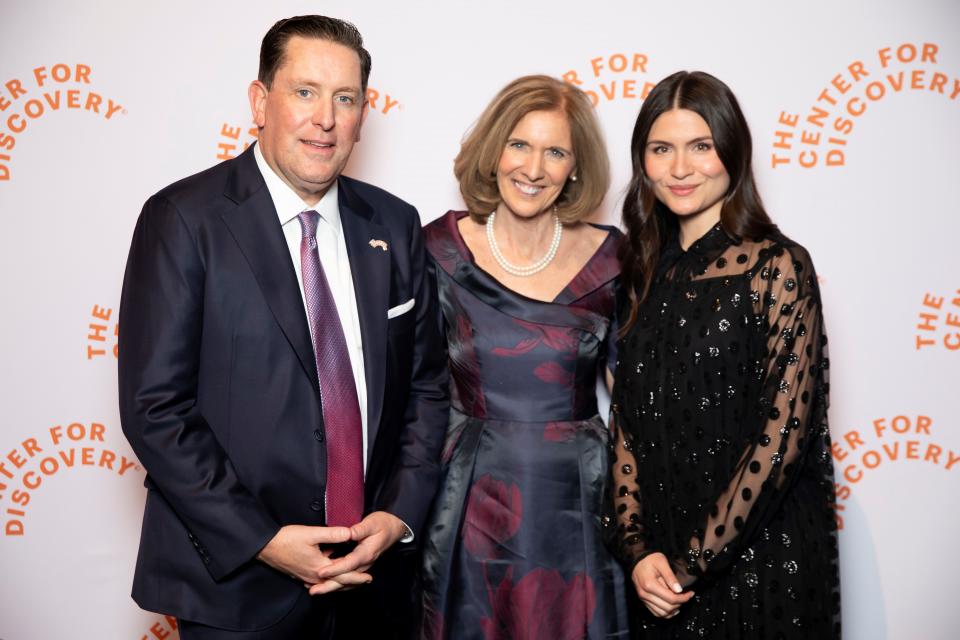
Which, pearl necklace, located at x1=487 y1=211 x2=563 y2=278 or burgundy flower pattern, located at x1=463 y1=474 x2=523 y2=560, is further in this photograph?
pearl necklace, located at x1=487 y1=211 x2=563 y2=278

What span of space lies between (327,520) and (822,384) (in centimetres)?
97

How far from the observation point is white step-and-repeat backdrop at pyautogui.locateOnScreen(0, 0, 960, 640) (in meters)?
2.31

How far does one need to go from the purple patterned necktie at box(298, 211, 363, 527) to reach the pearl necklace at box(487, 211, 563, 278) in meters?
0.55

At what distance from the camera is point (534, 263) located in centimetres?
207

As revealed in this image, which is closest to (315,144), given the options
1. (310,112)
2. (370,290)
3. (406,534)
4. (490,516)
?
(310,112)

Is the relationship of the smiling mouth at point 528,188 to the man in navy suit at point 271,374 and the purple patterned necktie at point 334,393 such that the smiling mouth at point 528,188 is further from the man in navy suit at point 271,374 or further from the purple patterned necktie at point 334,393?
the purple patterned necktie at point 334,393

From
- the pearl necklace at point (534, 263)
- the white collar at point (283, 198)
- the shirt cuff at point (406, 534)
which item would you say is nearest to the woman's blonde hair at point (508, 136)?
the pearl necklace at point (534, 263)

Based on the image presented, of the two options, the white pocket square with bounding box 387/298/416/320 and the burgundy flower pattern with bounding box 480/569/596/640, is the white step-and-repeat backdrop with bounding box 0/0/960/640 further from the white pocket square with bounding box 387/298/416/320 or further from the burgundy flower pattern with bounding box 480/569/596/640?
the burgundy flower pattern with bounding box 480/569/596/640

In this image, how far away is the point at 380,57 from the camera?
7.66ft

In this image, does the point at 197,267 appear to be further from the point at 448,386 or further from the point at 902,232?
the point at 902,232

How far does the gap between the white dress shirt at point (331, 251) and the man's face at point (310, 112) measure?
0.10ft

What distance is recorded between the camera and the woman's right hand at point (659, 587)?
164cm

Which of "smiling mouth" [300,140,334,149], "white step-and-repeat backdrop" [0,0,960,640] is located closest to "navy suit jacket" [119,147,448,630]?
"smiling mouth" [300,140,334,149]

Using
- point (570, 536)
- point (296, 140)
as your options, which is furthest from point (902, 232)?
point (296, 140)
